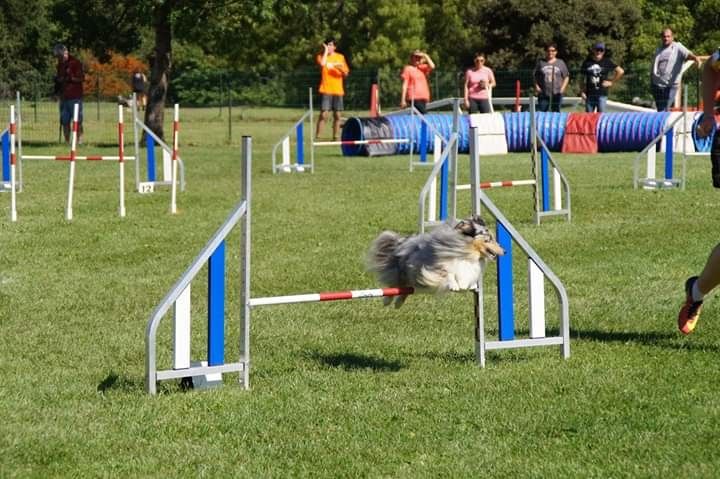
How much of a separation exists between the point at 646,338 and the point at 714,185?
1061mm

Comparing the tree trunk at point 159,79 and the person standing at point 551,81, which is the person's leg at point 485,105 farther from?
the tree trunk at point 159,79

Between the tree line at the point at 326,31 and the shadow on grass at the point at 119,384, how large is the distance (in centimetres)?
2098

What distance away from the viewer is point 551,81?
1089 inches

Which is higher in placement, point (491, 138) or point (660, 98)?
point (660, 98)

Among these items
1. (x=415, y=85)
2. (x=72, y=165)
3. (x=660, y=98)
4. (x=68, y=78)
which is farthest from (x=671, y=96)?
(x=72, y=165)

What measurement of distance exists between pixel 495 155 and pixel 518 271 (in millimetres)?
14101

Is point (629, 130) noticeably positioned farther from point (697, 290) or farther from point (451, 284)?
point (451, 284)

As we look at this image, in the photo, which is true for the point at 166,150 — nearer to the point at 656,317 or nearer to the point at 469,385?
the point at 656,317

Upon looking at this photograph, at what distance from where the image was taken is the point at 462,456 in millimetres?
5172

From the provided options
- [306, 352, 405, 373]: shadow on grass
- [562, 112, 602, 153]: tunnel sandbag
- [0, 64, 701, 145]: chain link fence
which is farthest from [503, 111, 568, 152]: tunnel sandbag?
[306, 352, 405, 373]: shadow on grass

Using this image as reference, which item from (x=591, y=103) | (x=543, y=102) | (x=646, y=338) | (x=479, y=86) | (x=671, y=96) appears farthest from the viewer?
(x=543, y=102)

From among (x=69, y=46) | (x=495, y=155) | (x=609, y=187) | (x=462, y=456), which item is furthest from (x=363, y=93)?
(x=462, y=456)

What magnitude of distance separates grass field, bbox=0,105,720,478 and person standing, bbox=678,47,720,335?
17cm

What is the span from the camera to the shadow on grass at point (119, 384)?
21.3 feet
